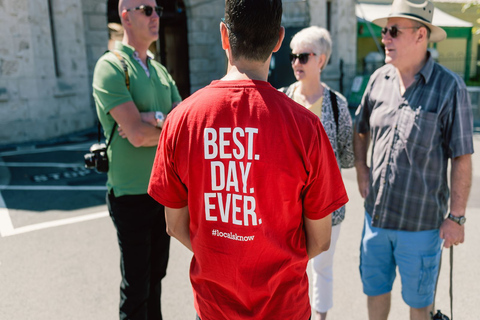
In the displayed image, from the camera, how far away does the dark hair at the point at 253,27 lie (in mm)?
1407

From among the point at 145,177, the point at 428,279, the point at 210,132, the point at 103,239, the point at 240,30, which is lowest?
the point at 103,239

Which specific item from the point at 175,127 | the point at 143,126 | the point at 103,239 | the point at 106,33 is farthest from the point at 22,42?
the point at 175,127

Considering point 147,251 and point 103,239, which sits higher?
point 147,251

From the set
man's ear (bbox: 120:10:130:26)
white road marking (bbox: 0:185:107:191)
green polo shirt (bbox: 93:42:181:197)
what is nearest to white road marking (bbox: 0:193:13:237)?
white road marking (bbox: 0:185:107:191)

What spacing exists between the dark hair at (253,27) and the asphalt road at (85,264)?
2.46 meters

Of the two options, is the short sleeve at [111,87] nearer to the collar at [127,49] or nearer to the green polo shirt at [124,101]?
the green polo shirt at [124,101]

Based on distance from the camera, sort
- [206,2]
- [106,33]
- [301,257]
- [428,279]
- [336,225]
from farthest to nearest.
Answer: [206,2], [106,33], [336,225], [428,279], [301,257]

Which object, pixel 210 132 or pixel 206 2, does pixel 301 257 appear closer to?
pixel 210 132

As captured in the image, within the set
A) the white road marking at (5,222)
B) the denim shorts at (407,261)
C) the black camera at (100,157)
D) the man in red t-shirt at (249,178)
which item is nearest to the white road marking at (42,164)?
the white road marking at (5,222)

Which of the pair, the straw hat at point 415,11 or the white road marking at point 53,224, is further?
the white road marking at point 53,224

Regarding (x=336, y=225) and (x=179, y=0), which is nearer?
Answer: (x=336, y=225)

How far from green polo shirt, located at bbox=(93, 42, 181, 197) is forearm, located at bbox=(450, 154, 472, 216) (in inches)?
70.7

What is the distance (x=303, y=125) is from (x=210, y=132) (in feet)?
1.03

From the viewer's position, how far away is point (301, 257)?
159cm
